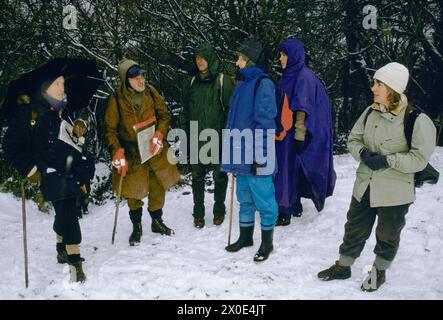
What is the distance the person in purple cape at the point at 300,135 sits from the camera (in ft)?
15.4

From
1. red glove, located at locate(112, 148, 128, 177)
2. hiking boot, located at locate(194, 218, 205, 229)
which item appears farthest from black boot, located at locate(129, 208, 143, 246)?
hiking boot, located at locate(194, 218, 205, 229)

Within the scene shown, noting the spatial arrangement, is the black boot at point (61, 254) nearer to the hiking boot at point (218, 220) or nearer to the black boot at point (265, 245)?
the hiking boot at point (218, 220)

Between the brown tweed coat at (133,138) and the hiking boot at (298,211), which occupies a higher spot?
the brown tweed coat at (133,138)

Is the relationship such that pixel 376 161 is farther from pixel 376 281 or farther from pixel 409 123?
pixel 376 281

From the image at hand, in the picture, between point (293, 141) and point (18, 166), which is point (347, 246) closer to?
point (293, 141)

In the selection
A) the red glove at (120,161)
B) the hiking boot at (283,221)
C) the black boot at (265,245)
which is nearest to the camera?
the black boot at (265,245)

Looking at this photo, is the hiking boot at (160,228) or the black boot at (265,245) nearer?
the black boot at (265,245)

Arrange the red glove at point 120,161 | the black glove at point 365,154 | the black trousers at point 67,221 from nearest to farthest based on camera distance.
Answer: the black glove at point 365,154 < the black trousers at point 67,221 < the red glove at point 120,161

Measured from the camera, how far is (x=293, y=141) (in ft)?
16.1

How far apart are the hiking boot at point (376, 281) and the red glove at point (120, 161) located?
271 cm

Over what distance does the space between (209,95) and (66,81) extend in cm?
160

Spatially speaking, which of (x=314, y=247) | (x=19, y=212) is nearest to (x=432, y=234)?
(x=314, y=247)

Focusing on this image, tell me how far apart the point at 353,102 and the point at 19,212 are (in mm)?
8078

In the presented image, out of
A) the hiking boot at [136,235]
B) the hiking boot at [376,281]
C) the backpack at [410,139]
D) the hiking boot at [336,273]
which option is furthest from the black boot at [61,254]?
the backpack at [410,139]
